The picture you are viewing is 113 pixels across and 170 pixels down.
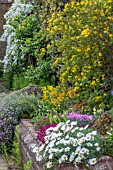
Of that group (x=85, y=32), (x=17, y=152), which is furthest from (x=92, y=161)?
(x=85, y=32)

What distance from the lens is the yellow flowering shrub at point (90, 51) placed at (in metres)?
6.50

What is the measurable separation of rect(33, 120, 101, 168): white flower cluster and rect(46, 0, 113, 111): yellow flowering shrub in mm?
1950

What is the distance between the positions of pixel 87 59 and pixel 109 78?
437 millimetres

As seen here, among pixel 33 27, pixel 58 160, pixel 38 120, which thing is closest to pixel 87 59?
pixel 38 120

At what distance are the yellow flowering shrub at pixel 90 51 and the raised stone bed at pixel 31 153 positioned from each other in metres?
0.97

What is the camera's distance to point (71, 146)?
4312mm

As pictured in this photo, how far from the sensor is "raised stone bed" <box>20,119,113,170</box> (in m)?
4.25

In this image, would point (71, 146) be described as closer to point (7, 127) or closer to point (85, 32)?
point (85, 32)

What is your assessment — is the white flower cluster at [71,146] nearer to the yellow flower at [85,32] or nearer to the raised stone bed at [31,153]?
the raised stone bed at [31,153]

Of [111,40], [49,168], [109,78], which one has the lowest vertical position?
[49,168]

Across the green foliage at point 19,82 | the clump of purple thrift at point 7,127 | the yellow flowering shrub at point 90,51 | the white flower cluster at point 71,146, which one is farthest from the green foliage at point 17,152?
the green foliage at point 19,82

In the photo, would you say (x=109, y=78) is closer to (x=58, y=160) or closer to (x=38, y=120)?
(x=38, y=120)

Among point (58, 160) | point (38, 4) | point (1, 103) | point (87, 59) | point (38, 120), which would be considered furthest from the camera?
point (38, 4)

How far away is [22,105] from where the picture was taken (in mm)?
6926
